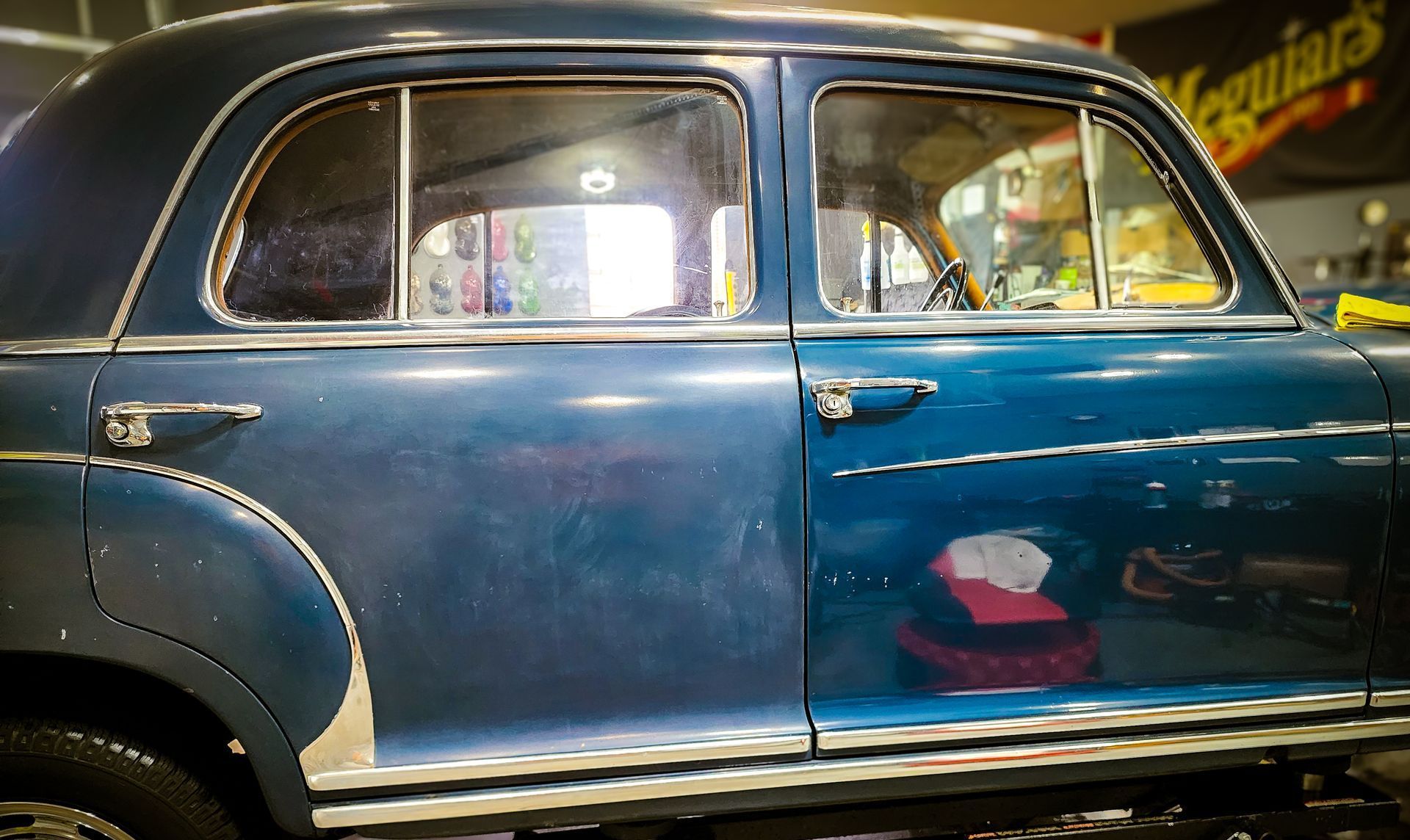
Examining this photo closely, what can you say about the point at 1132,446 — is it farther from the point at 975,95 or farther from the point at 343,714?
the point at 343,714

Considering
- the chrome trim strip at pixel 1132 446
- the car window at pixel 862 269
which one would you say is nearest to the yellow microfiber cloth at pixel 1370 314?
the chrome trim strip at pixel 1132 446

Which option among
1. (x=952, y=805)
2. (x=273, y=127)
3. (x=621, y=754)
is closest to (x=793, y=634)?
(x=621, y=754)

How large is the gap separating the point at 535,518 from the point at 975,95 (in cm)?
123

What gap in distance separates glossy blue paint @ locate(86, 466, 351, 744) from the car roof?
324 millimetres

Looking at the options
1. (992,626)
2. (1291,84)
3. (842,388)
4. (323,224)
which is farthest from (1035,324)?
(1291,84)

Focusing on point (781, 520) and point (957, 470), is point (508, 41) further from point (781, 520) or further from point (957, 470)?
point (957, 470)

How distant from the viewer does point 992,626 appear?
56.5 inches

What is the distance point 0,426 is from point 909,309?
167 centimetres

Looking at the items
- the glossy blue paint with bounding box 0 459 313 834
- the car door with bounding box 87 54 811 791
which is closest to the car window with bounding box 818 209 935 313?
the car door with bounding box 87 54 811 791

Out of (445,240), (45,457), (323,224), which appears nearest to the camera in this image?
(45,457)

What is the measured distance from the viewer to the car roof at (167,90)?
1315 mm

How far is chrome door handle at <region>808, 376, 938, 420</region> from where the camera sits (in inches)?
54.1

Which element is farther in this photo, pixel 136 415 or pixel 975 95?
pixel 975 95

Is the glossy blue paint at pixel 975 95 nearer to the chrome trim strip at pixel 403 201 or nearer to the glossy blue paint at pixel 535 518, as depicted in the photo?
the glossy blue paint at pixel 535 518
